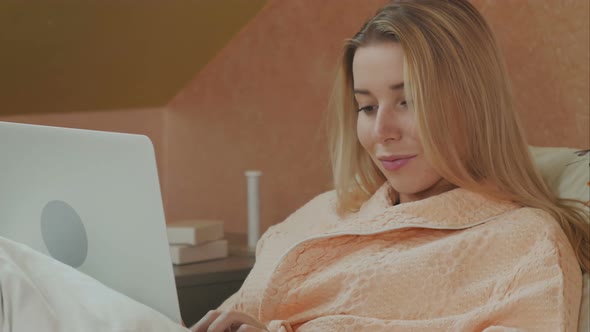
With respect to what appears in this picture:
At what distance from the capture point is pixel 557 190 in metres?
1.53

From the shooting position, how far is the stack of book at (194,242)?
217 centimetres

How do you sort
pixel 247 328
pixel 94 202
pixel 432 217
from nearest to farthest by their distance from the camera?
pixel 94 202 → pixel 247 328 → pixel 432 217

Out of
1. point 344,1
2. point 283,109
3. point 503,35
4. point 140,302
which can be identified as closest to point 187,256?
point 283,109

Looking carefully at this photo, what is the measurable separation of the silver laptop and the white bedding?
0.25 feet

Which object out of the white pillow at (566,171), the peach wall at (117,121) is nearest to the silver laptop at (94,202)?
the white pillow at (566,171)

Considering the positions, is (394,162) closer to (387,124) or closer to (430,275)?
(387,124)

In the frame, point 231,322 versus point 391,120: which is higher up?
point 391,120

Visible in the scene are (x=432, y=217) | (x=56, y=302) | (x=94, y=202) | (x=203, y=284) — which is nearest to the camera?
(x=56, y=302)

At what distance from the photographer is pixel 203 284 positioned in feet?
6.88

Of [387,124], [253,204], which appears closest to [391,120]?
[387,124]

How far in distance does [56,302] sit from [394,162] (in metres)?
0.66

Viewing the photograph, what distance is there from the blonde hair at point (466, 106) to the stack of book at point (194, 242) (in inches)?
34.3

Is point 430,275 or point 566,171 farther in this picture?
point 566,171

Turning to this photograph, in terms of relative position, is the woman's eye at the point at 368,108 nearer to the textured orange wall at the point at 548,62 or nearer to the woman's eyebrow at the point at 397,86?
the woman's eyebrow at the point at 397,86
